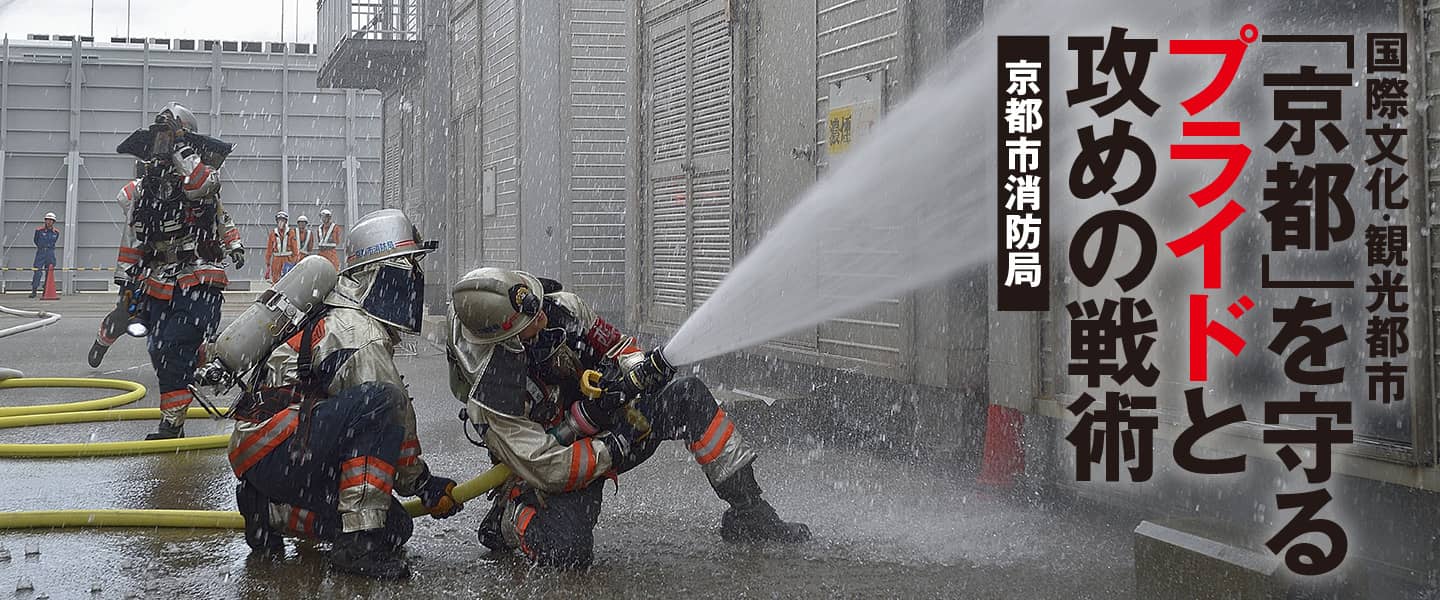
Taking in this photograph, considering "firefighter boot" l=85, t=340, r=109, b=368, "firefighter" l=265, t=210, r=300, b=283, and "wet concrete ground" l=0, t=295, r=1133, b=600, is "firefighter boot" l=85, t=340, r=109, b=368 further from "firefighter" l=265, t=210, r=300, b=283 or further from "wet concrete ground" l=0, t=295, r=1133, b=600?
"firefighter" l=265, t=210, r=300, b=283

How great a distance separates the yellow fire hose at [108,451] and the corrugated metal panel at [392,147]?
12919 mm

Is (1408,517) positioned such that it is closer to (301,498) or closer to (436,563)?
(436,563)

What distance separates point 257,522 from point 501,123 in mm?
10244

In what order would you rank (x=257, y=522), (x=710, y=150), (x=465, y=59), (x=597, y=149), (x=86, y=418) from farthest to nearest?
(x=465, y=59) < (x=597, y=149) < (x=710, y=150) < (x=86, y=418) < (x=257, y=522)

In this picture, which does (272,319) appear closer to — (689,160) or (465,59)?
(689,160)

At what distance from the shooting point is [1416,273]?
3613 mm

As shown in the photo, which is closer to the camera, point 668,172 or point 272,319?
point 272,319

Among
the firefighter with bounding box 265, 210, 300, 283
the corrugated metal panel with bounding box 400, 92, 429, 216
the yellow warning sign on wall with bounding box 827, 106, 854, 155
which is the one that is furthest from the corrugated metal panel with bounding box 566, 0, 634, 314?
the firefighter with bounding box 265, 210, 300, 283

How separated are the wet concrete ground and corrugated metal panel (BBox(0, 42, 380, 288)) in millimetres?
22842

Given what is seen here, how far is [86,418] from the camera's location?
7.47 m

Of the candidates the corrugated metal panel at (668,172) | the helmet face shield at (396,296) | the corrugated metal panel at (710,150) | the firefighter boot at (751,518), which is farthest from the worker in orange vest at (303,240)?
the firefighter boot at (751,518)

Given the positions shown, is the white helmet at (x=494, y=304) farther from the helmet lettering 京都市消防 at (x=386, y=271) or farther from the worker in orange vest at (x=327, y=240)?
the worker in orange vest at (x=327, y=240)

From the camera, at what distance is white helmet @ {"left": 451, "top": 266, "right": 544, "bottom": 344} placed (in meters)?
3.96

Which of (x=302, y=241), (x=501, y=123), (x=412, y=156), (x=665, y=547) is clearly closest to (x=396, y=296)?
(x=665, y=547)
